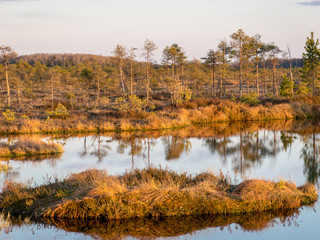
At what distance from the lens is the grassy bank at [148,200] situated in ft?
28.7

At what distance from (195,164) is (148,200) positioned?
670 centimetres

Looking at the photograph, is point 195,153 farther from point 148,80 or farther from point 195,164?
point 148,80

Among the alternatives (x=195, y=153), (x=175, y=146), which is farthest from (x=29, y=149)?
(x=195, y=153)

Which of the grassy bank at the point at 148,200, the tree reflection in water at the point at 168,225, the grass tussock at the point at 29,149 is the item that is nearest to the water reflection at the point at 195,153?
the grass tussock at the point at 29,149

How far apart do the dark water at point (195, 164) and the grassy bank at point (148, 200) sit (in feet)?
1.07

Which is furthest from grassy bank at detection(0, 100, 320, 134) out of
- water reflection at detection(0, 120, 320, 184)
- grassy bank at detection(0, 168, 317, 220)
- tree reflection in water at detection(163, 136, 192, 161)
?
grassy bank at detection(0, 168, 317, 220)

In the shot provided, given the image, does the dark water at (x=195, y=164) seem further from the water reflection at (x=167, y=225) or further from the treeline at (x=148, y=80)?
the treeline at (x=148, y=80)

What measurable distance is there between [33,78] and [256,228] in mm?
70905

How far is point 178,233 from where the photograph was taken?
7836 mm

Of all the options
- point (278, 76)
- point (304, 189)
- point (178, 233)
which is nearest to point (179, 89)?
point (304, 189)

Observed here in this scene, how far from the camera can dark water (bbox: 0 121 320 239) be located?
26.1 ft

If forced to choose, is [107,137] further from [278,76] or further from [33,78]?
[278,76]

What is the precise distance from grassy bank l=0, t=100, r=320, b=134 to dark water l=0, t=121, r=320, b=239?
2.55m

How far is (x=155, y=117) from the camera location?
2981 centimetres
